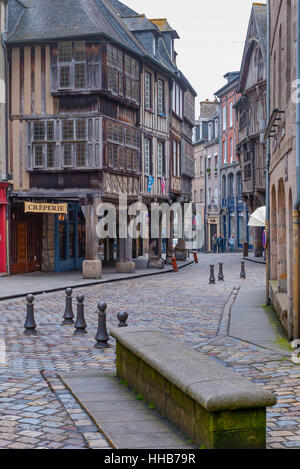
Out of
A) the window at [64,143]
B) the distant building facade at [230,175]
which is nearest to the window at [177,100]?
the window at [64,143]

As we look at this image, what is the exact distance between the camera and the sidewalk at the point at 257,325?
10.1m

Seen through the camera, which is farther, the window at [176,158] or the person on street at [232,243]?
the person on street at [232,243]

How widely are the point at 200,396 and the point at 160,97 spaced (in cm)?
2764

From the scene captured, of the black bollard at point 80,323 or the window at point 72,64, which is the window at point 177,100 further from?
the black bollard at point 80,323

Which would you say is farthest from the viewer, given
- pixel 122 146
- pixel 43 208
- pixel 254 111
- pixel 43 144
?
pixel 254 111

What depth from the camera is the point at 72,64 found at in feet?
79.4

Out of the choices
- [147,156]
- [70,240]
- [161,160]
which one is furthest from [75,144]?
[161,160]

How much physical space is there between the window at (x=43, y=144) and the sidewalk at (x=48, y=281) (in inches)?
161

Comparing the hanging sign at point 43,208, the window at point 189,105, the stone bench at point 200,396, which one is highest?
the window at point 189,105

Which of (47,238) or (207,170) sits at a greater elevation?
(207,170)

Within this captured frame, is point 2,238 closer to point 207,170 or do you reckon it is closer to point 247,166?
point 247,166

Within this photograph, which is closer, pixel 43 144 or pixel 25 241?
pixel 43 144

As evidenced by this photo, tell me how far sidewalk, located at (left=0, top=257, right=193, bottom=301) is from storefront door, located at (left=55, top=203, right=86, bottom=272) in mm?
1149

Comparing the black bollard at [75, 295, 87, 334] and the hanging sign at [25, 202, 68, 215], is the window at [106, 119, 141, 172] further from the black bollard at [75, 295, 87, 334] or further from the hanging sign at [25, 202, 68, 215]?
the black bollard at [75, 295, 87, 334]
